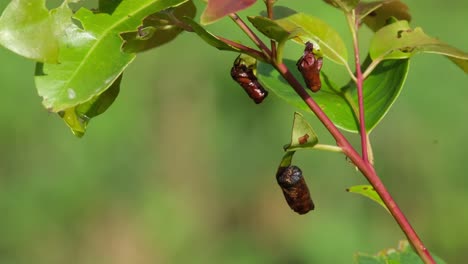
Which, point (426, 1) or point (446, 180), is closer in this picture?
point (446, 180)

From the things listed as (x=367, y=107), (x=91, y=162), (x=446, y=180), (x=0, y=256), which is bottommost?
(x=0, y=256)

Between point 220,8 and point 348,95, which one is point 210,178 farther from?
point 220,8

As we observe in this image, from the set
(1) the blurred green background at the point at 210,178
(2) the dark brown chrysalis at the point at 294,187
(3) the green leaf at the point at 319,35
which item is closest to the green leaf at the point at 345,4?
(3) the green leaf at the point at 319,35

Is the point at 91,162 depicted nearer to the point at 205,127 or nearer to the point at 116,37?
the point at 205,127

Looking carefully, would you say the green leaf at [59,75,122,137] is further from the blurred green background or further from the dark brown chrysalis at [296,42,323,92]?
the blurred green background

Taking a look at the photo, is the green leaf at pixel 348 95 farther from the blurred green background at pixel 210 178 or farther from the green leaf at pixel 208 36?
the blurred green background at pixel 210 178

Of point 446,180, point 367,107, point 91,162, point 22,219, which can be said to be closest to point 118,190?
point 91,162

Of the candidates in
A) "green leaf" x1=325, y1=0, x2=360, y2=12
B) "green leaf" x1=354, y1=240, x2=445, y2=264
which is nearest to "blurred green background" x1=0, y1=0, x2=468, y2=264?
"green leaf" x1=354, y1=240, x2=445, y2=264

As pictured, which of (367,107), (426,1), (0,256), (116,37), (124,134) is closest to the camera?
(116,37)
